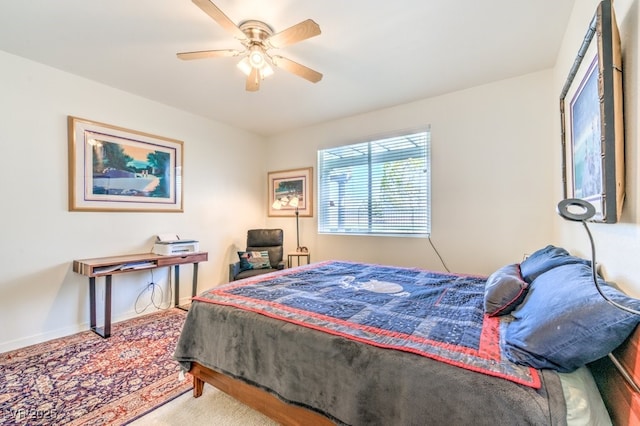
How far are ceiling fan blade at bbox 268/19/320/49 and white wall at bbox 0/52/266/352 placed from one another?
2.30 m

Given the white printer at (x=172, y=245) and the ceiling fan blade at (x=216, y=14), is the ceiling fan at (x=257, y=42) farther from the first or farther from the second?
the white printer at (x=172, y=245)

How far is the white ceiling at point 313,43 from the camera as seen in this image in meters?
1.95

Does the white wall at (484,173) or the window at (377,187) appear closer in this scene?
the white wall at (484,173)

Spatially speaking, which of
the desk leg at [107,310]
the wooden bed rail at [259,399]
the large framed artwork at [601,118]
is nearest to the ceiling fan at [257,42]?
the large framed artwork at [601,118]

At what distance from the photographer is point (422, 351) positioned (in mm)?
1122

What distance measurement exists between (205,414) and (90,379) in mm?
1012

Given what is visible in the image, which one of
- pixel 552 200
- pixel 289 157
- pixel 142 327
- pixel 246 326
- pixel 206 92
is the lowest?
pixel 142 327

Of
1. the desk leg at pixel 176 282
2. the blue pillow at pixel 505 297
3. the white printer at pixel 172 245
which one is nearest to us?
the blue pillow at pixel 505 297

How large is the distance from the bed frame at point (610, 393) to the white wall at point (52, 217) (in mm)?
2314

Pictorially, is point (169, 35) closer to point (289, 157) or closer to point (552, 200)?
point (289, 157)

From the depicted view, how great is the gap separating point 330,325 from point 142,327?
2.56 meters

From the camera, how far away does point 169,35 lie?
87.6 inches

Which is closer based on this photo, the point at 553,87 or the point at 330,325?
the point at 330,325

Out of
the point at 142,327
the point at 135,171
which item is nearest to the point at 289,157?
the point at 135,171
